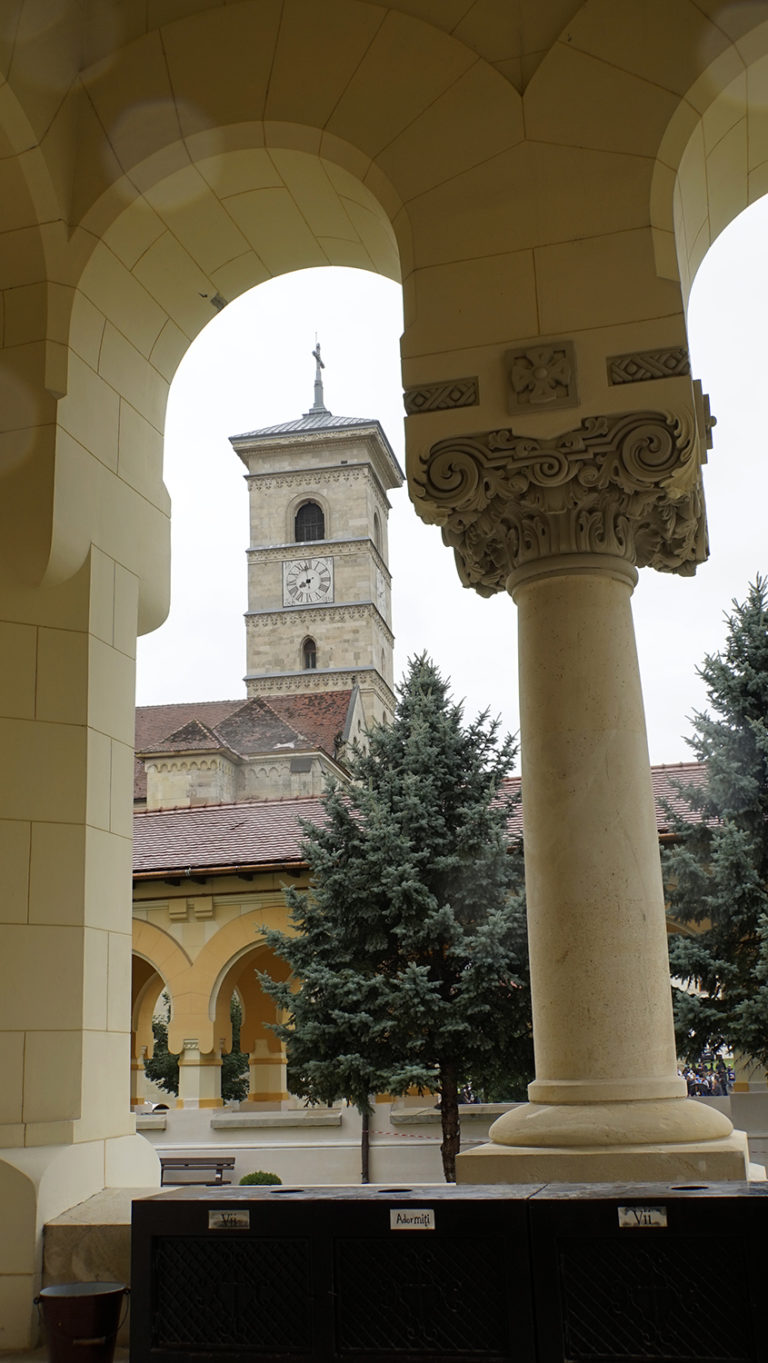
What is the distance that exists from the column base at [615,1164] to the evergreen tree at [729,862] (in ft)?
32.9

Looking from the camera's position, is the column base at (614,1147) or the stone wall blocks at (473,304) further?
the stone wall blocks at (473,304)

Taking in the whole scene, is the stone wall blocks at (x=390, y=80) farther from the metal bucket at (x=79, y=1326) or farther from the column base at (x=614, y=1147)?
the metal bucket at (x=79, y=1326)

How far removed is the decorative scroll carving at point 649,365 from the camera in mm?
3742

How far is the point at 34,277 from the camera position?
178 inches

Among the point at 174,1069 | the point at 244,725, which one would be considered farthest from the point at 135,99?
the point at 244,725

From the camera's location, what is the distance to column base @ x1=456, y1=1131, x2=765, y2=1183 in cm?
324

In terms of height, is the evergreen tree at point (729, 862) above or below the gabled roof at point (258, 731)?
below

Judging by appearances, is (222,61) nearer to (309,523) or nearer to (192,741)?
(192,741)

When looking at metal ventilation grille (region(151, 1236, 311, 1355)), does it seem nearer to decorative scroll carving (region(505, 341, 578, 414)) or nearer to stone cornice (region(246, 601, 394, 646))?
decorative scroll carving (region(505, 341, 578, 414))

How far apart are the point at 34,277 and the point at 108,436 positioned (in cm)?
62

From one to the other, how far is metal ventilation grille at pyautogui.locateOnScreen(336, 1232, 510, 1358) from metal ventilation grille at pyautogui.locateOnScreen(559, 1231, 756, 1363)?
15 centimetres

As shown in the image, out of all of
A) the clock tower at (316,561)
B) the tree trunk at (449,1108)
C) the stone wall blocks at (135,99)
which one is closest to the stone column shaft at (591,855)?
the stone wall blocks at (135,99)

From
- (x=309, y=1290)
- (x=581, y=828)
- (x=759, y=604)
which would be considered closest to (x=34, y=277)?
(x=581, y=828)

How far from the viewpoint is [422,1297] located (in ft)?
9.77
